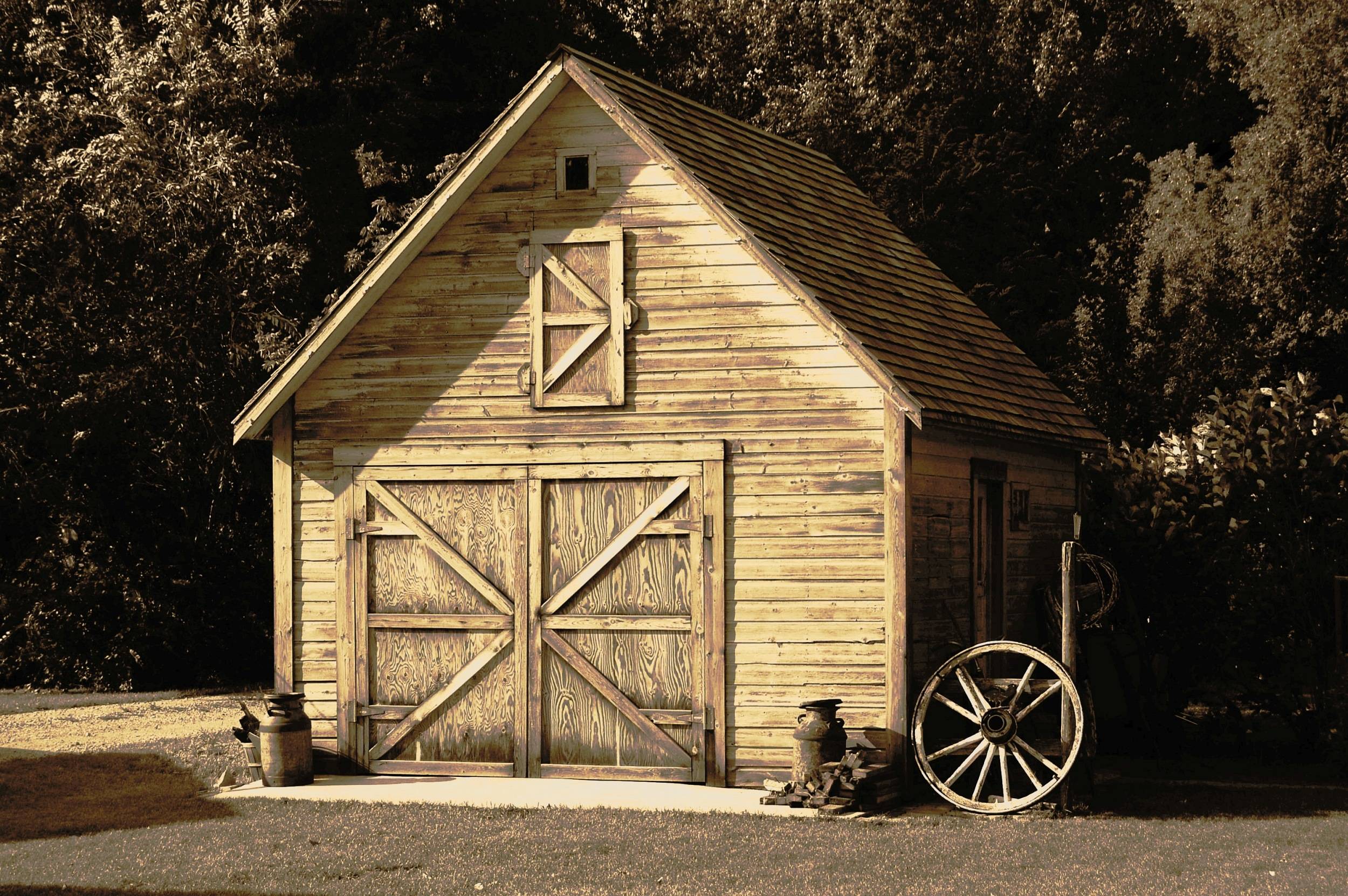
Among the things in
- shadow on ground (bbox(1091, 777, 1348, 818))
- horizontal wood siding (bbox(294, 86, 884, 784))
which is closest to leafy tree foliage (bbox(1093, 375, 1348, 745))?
shadow on ground (bbox(1091, 777, 1348, 818))

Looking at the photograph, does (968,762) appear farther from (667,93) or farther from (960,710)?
(667,93)

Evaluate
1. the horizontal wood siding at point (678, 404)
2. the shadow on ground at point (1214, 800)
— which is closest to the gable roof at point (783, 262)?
the horizontal wood siding at point (678, 404)

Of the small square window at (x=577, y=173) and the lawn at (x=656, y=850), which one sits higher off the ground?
Answer: the small square window at (x=577, y=173)

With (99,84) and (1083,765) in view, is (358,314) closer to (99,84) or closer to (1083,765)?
(1083,765)

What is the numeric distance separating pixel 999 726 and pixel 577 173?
20.3 ft

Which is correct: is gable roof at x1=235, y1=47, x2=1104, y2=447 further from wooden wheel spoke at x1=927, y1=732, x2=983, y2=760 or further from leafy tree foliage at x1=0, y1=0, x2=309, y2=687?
leafy tree foliage at x1=0, y1=0, x2=309, y2=687

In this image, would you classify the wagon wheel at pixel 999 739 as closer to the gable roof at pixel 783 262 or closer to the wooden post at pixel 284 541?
the gable roof at pixel 783 262

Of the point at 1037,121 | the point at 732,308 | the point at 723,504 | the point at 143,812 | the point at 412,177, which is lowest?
the point at 143,812

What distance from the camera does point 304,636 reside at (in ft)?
52.1

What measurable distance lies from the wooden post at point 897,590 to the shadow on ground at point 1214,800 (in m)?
1.71

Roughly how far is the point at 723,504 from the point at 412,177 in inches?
601

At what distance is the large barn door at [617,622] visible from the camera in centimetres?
1472

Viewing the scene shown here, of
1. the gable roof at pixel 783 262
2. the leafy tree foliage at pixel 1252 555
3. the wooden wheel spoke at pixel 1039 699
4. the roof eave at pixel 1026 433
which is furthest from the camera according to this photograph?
the leafy tree foliage at pixel 1252 555

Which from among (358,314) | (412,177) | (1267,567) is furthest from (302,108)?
(1267,567)
